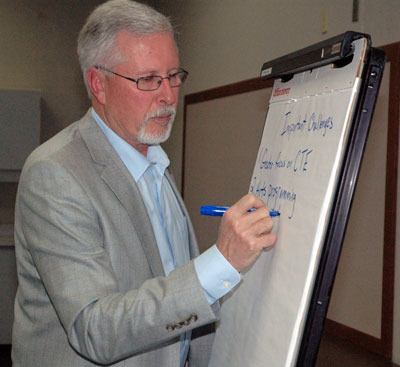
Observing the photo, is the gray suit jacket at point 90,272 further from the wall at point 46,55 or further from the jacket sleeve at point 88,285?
the wall at point 46,55

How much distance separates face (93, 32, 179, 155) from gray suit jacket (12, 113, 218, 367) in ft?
0.22

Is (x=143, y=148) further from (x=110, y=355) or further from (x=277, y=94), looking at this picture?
(x=110, y=355)

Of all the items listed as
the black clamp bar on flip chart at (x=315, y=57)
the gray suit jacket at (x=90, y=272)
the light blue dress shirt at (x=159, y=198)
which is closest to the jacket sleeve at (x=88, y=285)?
the gray suit jacket at (x=90, y=272)

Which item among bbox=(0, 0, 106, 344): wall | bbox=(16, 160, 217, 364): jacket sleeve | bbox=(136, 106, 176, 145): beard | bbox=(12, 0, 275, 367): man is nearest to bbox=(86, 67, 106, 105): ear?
bbox=(12, 0, 275, 367): man

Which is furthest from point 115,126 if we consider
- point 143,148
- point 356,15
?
point 356,15

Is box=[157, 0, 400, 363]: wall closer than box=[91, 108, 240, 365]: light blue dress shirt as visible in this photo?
No

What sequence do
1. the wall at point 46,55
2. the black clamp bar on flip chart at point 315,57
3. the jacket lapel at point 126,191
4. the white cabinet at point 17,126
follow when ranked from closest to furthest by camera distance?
the black clamp bar on flip chart at point 315,57
the jacket lapel at point 126,191
the white cabinet at point 17,126
the wall at point 46,55

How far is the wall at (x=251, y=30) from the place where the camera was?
322cm

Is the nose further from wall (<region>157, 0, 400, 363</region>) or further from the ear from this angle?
wall (<region>157, 0, 400, 363</region>)

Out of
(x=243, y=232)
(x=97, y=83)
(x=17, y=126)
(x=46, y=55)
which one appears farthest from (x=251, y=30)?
(x=243, y=232)

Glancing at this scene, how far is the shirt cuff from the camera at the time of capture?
112cm

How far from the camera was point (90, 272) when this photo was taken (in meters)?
1.17

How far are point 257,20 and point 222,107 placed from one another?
2.38 feet

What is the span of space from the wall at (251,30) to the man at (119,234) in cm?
199
